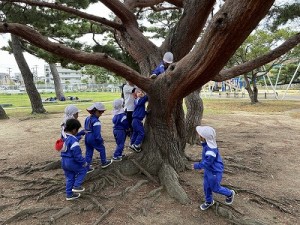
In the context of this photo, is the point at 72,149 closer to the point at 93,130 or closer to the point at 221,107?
the point at 93,130

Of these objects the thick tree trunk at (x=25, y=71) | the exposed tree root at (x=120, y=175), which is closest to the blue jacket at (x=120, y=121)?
the exposed tree root at (x=120, y=175)

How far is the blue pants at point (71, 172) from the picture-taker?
11.2 ft

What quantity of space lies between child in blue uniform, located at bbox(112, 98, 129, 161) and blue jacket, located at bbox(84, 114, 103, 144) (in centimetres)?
44

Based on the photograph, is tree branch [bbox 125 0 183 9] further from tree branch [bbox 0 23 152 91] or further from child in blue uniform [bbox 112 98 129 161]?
tree branch [bbox 0 23 152 91]

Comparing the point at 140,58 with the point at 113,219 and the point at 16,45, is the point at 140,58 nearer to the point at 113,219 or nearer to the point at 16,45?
the point at 113,219

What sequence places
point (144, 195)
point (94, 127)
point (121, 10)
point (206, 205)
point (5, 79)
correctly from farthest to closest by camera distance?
point (5, 79)
point (121, 10)
point (94, 127)
point (144, 195)
point (206, 205)

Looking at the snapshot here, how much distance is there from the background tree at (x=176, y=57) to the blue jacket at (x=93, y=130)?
2.16ft

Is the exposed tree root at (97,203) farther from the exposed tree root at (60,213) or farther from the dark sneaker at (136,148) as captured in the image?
the dark sneaker at (136,148)

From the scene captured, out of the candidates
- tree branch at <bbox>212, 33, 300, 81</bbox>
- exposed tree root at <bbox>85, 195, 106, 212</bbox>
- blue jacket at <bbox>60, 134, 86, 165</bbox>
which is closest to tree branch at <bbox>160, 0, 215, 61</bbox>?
tree branch at <bbox>212, 33, 300, 81</bbox>

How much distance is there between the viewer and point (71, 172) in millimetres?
3490

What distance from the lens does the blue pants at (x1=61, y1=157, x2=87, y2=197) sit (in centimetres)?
340

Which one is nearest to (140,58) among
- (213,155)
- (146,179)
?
(146,179)

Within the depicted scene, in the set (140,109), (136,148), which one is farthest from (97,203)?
(140,109)

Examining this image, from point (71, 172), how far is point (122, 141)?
1.21 meters
